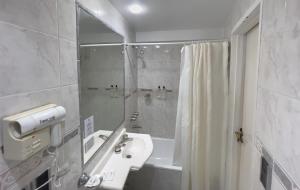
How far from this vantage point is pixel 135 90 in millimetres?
3029

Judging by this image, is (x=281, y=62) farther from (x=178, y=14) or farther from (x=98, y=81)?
(x=178, y=14)

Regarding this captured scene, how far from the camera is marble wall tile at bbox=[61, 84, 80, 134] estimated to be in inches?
40.0

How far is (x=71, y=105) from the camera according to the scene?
→ 1.08 meters

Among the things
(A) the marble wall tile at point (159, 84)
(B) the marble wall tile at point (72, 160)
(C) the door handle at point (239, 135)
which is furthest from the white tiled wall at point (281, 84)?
(A) the marble wall tile at point (159, 84)

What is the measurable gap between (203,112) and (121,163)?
1127mm

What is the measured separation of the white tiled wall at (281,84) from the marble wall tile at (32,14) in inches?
40.8

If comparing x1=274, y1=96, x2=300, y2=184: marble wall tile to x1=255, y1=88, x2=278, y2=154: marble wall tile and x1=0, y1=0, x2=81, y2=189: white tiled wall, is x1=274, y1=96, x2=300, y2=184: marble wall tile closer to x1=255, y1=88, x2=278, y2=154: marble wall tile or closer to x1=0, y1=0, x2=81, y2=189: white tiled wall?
x1=255, y1=88, x2=278, y2=154: marble wall tile

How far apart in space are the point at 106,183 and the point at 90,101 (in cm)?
65

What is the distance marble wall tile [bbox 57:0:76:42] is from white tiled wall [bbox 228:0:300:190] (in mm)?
1080

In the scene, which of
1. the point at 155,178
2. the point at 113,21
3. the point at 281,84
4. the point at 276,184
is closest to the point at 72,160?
the point at 276,184

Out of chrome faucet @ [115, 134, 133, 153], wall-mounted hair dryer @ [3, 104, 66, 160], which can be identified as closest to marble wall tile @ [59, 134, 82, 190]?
wall-mounted hair dryer @ [3, 104, 66, 160]

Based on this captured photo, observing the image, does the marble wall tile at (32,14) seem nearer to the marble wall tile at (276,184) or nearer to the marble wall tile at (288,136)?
the marble wall tile at (288,136)

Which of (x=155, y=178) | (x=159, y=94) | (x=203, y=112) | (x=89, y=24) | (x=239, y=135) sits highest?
(x=89, y=24)

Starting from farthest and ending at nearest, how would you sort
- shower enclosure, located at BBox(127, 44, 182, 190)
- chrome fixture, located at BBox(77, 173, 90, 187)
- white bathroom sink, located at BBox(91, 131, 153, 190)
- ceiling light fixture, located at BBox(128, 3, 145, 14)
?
shower enclosure, located at BBox(127, 44, 182, 190)
ceiling light fixture, located at BBox(128, 3, 145, 14)
white bathroom sink, located at BBox(91, 131, 153, 190)
chrome fixture, located at BBox(77, 173, 90, 187)
